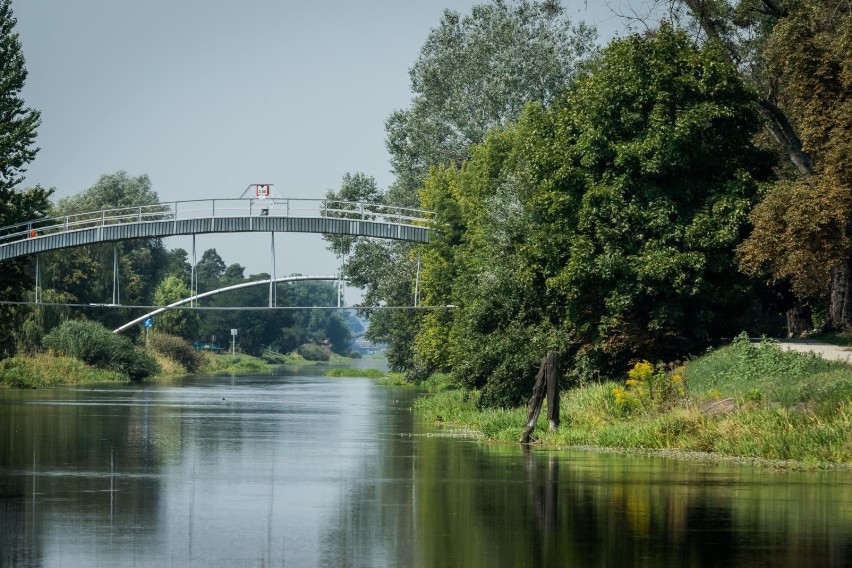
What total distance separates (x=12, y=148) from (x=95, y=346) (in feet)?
77.5

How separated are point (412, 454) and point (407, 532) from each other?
43.6 feet

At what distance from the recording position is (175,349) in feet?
405

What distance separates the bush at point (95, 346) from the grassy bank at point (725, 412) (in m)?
54.9

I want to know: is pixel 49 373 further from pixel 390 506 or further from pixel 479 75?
pixel 390 506

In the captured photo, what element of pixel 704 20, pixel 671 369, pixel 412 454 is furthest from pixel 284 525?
pixel 704 20

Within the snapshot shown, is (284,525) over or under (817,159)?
under

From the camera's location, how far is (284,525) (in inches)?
686

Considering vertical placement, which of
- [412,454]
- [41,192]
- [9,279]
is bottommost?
[412,454]

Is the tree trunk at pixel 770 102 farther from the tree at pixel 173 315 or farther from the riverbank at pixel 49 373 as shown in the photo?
the tree at pixel 173 315

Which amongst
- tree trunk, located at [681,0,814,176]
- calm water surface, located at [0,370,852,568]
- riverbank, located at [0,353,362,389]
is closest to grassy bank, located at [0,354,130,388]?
riverbank, located at [0,353,362,389]

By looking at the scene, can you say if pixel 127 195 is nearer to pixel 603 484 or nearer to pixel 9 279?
pixel 9 279

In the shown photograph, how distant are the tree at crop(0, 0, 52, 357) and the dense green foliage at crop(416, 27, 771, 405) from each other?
35.1m

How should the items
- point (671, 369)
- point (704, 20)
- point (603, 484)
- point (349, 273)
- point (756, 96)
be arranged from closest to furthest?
point (603, 484)
point (671, 369)
point (756, 96)
point (704, 20)
point (349, 273)

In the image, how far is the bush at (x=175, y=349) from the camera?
121 meters
